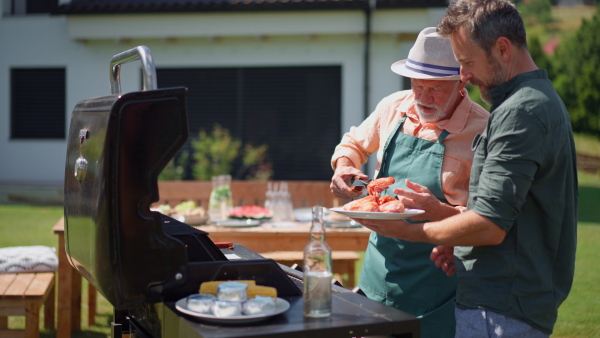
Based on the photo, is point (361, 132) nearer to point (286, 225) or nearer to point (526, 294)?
point (526, 294)

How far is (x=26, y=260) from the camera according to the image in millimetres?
5074

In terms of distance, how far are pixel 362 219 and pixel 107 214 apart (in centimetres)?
85

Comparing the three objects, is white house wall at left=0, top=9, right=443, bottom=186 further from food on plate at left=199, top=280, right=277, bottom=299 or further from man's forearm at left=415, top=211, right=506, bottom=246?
food on plate at left=199, top=280, right=277, bottom=299

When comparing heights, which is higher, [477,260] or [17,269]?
[477,260]

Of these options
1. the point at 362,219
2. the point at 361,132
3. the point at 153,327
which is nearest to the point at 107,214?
the point at 153,327

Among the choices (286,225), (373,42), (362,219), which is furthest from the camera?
(373,42)

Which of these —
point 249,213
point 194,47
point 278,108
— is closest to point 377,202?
point 249,213

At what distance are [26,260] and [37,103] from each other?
33.6 ft

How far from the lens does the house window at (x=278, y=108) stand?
43.7 feet

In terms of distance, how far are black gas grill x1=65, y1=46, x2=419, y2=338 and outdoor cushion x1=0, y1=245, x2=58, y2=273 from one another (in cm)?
307

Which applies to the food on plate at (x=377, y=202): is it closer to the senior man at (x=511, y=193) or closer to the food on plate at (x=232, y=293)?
the senior man at (x=511, y=193)

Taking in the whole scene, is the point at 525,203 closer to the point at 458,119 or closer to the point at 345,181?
the point at 458,119

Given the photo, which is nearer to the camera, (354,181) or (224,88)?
(354,181)

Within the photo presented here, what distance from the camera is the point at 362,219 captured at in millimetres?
2439
